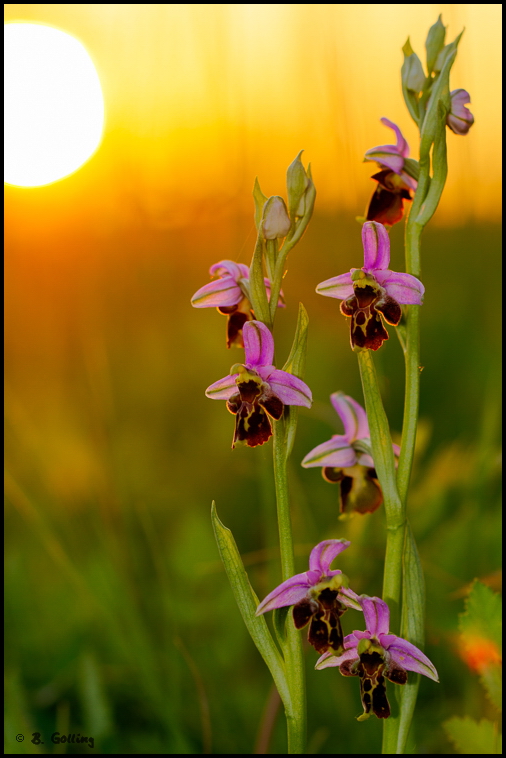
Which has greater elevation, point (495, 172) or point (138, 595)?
point (495, 172)

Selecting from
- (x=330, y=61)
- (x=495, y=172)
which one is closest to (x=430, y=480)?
(x=495, y=172)

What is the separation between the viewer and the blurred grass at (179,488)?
185cm

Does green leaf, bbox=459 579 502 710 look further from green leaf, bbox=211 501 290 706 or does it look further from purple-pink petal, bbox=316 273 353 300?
purple-pink petal, bbox=316 273 353 300

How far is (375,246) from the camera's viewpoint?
133 centimetres

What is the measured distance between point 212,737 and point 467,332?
2.29m

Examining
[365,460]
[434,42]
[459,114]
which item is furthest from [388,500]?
[434,42]

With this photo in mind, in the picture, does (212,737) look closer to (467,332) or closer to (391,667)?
(391,667)

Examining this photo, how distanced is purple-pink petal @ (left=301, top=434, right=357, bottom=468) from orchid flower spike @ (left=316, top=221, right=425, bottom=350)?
0.95 feet

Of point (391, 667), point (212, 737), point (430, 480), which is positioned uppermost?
point (430, 480)

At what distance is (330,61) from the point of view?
2248 mm

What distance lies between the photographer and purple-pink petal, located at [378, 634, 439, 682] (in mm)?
1255

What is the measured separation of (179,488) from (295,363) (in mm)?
1648

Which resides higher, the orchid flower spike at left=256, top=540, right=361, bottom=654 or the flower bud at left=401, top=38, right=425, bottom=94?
the flower bud at left=401, top=38, right=425, bottom=94

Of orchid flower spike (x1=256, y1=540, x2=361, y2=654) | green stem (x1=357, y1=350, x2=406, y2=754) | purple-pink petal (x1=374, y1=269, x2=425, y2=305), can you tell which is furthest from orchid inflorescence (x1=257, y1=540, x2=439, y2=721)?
purple-pink petal (x1=374, y1=269, x2=425, y2=305)
